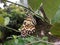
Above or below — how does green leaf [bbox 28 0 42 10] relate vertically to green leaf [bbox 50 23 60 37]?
above

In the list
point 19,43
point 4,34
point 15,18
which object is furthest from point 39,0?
point 15,18

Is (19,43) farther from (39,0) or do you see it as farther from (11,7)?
(11,7)

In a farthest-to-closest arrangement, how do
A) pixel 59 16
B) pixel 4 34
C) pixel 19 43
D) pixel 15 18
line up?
pixel 15 18 < pixel 4 34 < pixel 19 43 < pixel 59 16

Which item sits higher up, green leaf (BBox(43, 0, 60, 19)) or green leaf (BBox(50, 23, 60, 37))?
green leaf (BBox(43, 0, 60, 19))

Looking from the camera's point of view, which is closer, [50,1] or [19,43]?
[50,1]

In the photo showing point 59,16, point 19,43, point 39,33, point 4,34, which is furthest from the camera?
point 4,34

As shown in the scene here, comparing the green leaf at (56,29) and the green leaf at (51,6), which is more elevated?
the green leaf at (51,6)

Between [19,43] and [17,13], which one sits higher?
[17,13]

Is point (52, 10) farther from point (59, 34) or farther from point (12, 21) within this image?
point (12, 21)

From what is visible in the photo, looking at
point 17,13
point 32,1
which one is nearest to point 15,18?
point 17,13

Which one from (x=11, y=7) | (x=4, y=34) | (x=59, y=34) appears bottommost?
(x=4, y=34)
